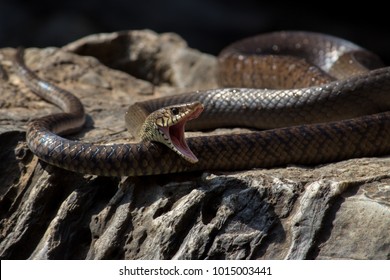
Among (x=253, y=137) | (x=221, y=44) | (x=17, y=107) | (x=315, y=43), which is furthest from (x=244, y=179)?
(x=221, y=44)

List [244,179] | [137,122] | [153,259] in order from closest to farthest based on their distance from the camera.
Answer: [153,259] < [244,179] < [137,122]

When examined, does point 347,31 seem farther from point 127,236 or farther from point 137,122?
point 127,236

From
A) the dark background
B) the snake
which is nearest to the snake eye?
the snake

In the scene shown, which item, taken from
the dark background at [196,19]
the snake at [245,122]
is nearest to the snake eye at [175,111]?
the snake at [245,122]

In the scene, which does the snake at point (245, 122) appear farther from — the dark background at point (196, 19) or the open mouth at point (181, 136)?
the dark background at point (196, 19)

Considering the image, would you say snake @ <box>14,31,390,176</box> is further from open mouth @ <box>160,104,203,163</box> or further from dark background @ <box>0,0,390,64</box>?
dark background @ <box>0,0,390,64</box>

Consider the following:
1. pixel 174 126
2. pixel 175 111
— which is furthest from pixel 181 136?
pixel 175 111

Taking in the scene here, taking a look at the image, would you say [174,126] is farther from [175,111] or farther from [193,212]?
[193,212]

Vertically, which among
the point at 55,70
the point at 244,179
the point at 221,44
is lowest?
the point at 221,44
